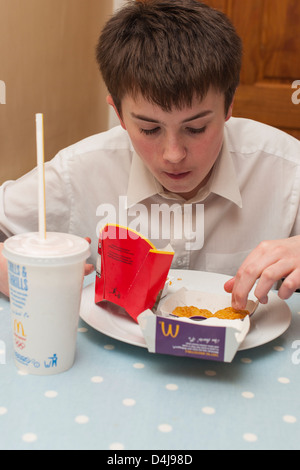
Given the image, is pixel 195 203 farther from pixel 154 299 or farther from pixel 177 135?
pixel 154 299

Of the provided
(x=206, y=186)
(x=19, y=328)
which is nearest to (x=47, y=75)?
(x=206, y=186)

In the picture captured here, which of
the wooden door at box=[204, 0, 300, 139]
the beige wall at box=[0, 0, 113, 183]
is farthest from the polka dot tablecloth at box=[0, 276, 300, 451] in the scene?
the wooden door at box=[204, 0, 300, 139]

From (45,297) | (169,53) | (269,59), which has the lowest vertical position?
(45,297)

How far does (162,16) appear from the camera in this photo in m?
1.00

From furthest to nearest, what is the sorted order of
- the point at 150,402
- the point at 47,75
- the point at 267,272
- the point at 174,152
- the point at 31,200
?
the point at 47,75, the point at 31,200, the point at 174,152, the point at 267,272, the point at 150,402

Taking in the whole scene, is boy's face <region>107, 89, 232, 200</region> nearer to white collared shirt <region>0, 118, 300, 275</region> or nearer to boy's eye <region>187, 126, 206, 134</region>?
boy's eye <region>187, 126, 206, 134</region>

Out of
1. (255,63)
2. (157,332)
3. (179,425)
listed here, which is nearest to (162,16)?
(157,332)

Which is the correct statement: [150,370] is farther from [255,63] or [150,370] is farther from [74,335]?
[255,63]

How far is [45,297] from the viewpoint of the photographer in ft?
2.05

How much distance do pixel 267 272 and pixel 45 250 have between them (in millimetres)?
342

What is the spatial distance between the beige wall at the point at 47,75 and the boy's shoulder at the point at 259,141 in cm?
71

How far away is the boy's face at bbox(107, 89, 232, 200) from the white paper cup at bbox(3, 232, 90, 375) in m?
0.33

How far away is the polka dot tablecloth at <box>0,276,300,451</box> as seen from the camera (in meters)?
0.55
